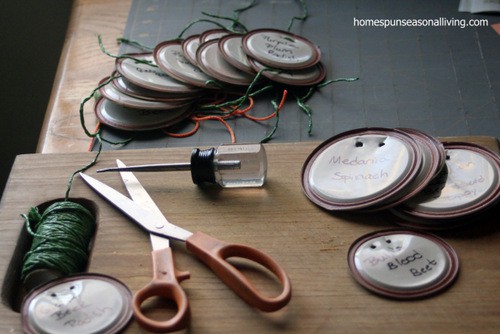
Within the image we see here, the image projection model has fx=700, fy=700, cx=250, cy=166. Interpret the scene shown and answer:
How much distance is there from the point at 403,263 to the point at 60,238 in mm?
342

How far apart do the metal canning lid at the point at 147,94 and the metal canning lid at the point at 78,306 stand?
34 centimetres

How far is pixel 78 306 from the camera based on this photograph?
65cm

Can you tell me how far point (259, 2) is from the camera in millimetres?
1171

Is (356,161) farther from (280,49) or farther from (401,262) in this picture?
(280,49)

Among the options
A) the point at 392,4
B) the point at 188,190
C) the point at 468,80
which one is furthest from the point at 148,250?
the point at 392,4

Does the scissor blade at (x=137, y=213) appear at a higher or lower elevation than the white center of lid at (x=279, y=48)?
higher

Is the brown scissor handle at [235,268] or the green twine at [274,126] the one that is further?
the green twine at [274,126]

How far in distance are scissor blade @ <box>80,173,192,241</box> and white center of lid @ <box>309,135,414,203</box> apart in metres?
0.16

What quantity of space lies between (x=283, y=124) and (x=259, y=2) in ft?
1.05

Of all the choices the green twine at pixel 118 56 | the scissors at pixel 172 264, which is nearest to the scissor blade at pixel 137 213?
the scissors at pixel 172 264

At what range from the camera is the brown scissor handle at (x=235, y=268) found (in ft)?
2.05

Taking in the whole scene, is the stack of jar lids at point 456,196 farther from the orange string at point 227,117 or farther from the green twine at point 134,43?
the green twine at point 134,43

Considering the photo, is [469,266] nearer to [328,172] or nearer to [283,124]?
[328,172]

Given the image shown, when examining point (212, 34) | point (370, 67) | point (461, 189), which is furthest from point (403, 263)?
point (212, 34)
